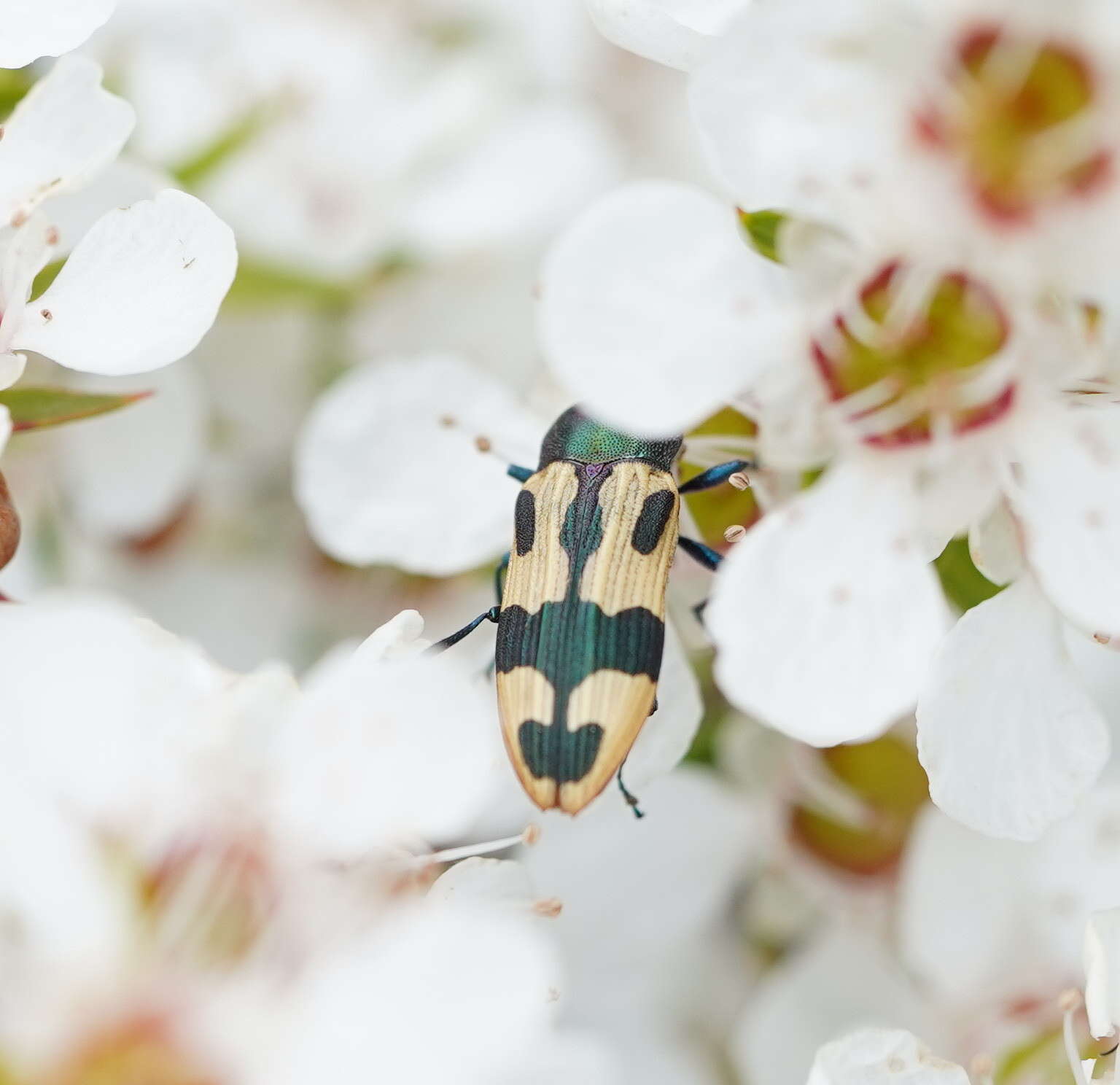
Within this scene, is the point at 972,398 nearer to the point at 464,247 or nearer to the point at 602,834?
the point at 602,834

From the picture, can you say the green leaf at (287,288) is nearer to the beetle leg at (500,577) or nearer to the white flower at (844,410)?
the beetle leg at (500,577)

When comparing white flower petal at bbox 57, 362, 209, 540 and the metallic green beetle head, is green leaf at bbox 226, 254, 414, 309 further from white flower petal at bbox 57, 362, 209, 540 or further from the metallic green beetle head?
the metallic green beetle head

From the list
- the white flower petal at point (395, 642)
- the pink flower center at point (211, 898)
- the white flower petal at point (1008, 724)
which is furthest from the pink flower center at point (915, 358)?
the pink flower center at point (211, 898)

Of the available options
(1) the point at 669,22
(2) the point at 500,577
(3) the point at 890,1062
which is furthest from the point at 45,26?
A: (3) the point at 890,1062

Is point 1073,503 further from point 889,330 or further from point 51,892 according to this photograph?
point 51,892

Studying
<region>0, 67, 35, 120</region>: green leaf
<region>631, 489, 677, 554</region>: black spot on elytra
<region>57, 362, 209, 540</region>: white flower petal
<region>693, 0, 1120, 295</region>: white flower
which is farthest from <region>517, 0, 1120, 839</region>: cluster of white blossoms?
<region>57, 362, 209, 540</region>: white flower petal

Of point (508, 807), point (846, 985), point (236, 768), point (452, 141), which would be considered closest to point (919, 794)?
point (846, 985)
